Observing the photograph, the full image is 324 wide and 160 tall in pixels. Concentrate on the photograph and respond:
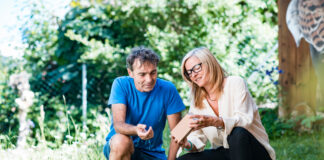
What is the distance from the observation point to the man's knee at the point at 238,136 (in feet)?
7.34

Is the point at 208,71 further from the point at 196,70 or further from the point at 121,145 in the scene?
the point at 121,145

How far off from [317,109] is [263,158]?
2.92 m

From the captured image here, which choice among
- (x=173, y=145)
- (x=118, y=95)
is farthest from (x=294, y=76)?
(x=118, y=95)

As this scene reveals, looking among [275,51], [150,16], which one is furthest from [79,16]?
[275,51]

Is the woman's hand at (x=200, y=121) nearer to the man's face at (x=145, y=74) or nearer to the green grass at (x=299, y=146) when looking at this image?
the man's face at (x=145, y=74)

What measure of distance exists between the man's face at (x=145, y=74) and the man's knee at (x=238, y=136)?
0.70 m

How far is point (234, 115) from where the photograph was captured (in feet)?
8.00

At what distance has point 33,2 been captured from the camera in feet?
20.0

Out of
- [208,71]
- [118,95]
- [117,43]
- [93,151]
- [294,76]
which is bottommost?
[93,151]

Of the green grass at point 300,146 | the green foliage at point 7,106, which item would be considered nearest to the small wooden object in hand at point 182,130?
the green grass at point 300,146

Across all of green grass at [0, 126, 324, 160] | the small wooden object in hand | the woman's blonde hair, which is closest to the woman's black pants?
the small wooden object in hand

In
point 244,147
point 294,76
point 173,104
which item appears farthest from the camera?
point 294,76

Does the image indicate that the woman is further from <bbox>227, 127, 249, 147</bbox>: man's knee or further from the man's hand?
the man's hand

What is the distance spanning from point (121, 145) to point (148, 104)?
0.43m
